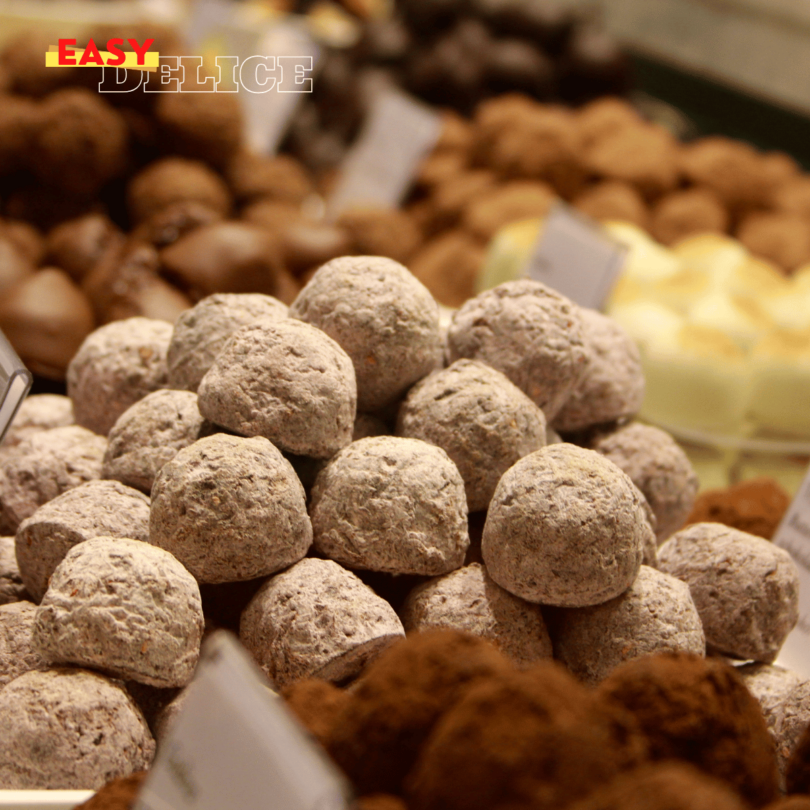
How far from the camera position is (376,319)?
3.38 feet

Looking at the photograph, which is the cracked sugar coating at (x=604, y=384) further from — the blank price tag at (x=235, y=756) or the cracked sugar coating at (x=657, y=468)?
the blank price tag at (x=235, y=756)

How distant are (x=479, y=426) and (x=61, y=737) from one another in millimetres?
478

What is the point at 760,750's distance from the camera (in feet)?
2.23

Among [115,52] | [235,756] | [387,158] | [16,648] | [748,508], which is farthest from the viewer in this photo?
[387,158]

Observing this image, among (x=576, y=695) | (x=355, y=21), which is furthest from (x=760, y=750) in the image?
(x=355, y=21)

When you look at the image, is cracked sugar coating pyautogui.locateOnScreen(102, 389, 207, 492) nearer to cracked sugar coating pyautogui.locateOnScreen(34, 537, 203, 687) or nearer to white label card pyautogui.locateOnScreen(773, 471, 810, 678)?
Result: cracked sugar coating pyautogui.locateOnScreen(34, 537, 203, 687)

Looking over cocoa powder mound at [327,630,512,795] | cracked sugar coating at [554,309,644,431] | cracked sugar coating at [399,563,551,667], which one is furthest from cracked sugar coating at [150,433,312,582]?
cracked sugar coating at [554,309,644,431]

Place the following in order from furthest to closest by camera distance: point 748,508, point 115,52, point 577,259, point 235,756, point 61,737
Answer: point 115,52, point 577,259, point 748,508, point 61,737, point 235,756

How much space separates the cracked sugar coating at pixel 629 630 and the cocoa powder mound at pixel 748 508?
1.16 feet

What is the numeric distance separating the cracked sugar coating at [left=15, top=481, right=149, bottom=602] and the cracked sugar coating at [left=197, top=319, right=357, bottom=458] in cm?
12

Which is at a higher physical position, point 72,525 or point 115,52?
point 115,52

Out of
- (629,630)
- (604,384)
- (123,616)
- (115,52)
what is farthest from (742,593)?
(115,52)

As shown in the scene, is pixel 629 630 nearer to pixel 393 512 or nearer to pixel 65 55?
pixel 393 512

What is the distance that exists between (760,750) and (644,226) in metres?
1.95
